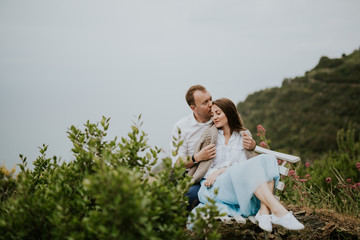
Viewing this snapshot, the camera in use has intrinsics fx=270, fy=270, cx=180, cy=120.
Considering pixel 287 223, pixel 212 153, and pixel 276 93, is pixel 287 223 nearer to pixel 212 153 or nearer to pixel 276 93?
pixel 212 153

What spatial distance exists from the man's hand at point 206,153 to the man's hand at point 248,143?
41 cm

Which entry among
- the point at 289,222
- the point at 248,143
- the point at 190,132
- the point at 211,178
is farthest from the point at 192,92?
the point at 289,222

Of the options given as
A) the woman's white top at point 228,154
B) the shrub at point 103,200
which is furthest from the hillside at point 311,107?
the shrub at point 103,200

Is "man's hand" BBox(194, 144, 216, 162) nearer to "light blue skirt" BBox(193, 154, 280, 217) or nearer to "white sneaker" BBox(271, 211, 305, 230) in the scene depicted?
"light blue skirt" BBox(193, 154, 280, 217)

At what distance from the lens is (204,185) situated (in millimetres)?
3281

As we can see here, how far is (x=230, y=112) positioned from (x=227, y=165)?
71 centimetres

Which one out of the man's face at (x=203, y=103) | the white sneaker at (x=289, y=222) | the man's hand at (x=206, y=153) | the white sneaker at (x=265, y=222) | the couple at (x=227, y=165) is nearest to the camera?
the white sneaker at (x=289, y=222)

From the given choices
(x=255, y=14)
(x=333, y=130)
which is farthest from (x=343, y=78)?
(x=255, y=14)

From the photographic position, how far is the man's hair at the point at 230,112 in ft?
11.8

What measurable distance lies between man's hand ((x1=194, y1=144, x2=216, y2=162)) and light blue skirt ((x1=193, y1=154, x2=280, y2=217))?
1.26 ft

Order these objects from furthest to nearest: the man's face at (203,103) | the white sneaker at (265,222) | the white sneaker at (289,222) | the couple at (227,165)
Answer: the man's face at (203,103) < the couple at (227,165) < the white sneaker at (265,222) < the white sneaker at (289,222)

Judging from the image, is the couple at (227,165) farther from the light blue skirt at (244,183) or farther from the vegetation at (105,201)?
the vegetation at (105,201)

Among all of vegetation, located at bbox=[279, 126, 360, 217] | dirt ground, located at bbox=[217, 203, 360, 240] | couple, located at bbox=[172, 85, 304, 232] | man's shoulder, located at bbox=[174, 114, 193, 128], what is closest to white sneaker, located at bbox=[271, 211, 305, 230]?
couple, located at bbox=[172, 85, 304, 232]

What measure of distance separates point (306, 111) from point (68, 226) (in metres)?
20.3
